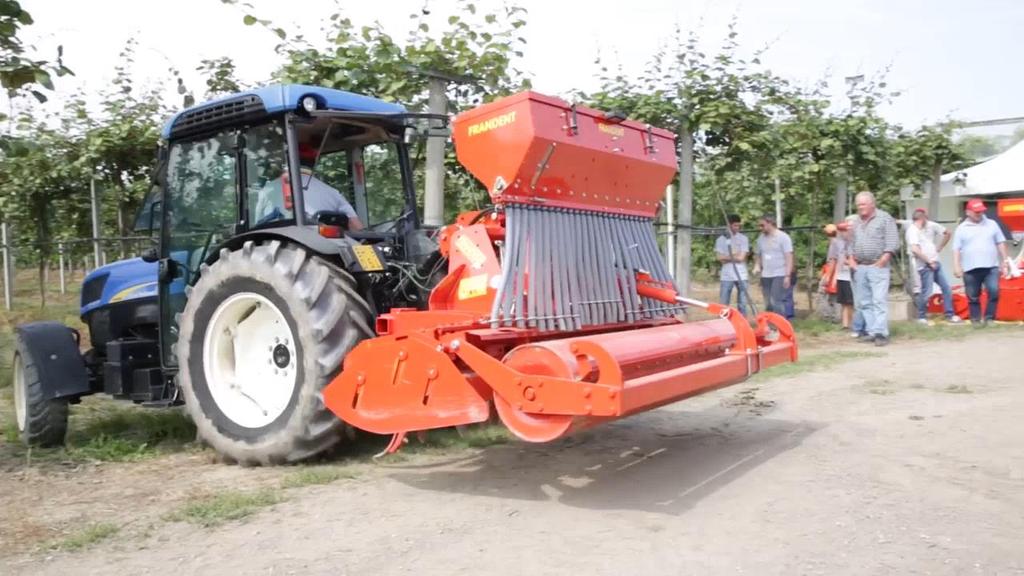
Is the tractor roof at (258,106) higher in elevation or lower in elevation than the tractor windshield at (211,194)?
higher

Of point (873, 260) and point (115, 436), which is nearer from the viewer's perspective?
point (115, 436)

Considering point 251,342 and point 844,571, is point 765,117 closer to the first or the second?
point 251,342

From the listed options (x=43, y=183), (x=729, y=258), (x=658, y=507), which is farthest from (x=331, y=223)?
(x=43, y=183)

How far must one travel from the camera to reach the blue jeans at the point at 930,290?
1170 centimetres

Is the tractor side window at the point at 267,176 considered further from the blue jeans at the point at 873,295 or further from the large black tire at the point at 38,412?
the blue jeans at the point at 873,295

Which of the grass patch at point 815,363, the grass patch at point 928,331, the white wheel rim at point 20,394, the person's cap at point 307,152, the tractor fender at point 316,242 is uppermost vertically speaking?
the person's cap at point 307,152

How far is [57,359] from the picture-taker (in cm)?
593

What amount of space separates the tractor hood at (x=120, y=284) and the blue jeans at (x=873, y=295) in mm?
7305

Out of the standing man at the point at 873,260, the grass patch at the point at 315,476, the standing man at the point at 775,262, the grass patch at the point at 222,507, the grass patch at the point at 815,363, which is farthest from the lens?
the standing man at the point at 775,262

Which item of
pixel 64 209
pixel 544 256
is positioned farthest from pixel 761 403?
pixel 64 209

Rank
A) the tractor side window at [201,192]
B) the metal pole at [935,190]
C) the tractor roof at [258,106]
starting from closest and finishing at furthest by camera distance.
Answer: the tractor roof at [258,106], the tractor side window at [201,192], the metal pole at [935,190]

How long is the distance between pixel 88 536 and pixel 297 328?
141 cm

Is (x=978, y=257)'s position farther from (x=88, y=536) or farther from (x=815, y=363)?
(x=88, y=536)

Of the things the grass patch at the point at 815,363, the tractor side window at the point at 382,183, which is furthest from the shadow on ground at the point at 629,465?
the grass patch at the point at 815,363
